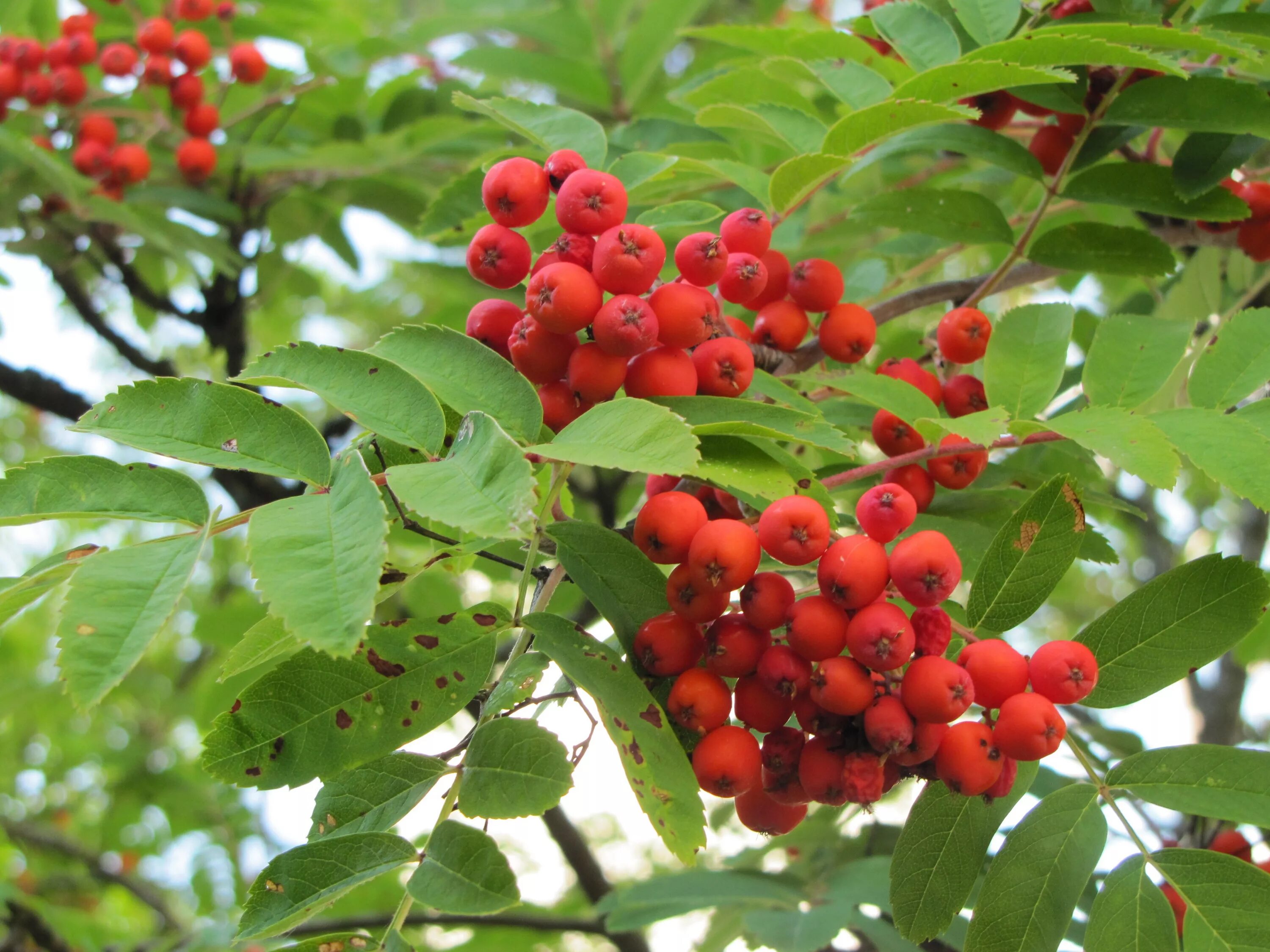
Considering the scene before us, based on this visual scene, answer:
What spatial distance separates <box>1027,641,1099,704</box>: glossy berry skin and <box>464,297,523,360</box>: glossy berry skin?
786 mm

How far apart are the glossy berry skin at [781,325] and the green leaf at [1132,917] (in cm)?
89

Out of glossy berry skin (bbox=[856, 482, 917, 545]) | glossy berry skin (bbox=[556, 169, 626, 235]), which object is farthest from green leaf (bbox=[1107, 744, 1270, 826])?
glossy berry skin (bbox=[556, 169, 626, 235])

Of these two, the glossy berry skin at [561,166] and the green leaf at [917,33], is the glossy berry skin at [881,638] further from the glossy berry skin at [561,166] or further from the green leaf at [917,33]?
the green leaf at [917,33]

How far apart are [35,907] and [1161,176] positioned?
365cm

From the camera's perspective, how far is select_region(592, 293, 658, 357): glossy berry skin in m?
1.24

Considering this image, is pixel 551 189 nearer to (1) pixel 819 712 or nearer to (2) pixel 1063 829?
(1) pixel 819 712

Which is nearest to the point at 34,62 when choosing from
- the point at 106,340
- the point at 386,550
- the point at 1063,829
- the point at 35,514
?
the point at 106,340

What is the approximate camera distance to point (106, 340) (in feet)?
10.2

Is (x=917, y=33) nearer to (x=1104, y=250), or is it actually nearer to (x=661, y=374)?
(x=1104, y=250)

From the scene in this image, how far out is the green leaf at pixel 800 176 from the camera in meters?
1.54

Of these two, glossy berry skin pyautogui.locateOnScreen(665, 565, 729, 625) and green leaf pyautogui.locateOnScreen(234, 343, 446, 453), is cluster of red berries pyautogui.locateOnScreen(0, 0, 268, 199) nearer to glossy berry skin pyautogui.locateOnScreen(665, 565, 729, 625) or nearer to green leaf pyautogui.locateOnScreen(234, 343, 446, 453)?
green leaf pyautogui.locateOnScreen(234, 343, 446, 453)

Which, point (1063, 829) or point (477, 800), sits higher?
point (1063, 829)

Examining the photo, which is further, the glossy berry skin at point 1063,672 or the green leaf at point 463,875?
the glossy berry skin at point 1063,672

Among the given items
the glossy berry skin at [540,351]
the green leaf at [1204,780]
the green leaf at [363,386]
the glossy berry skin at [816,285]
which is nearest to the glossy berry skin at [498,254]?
the glossy berry skin at [540,351]
